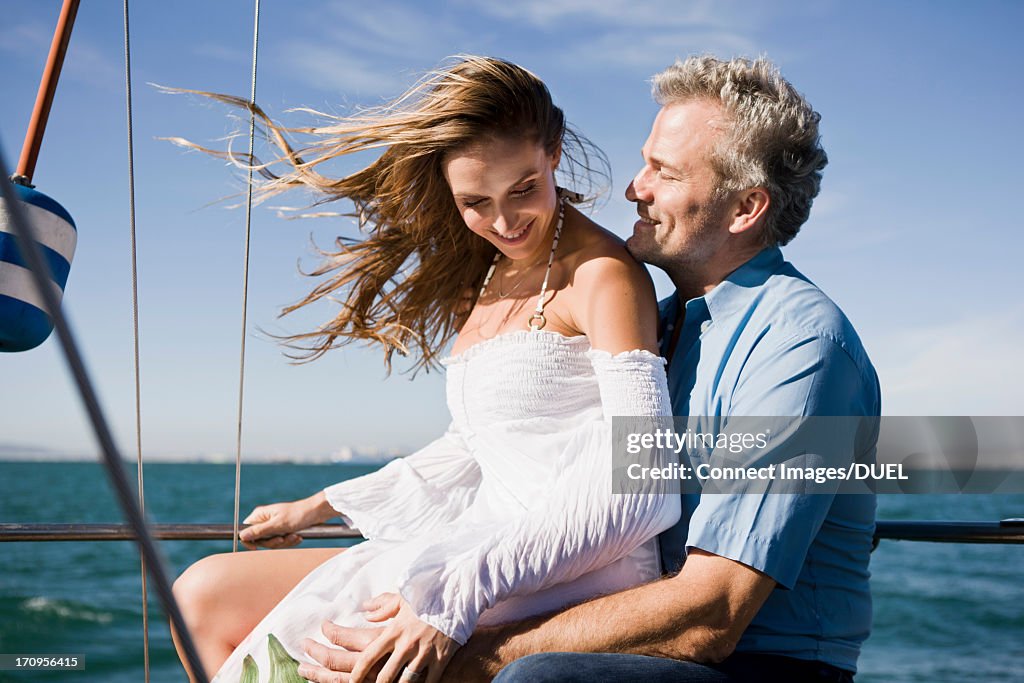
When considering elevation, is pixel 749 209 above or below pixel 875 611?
above

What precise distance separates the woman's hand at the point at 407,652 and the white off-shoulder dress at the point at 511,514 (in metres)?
0.02

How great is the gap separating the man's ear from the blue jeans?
2.81ft

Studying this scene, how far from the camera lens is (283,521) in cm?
231

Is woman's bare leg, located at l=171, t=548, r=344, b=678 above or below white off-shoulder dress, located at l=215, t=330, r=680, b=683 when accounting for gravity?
below

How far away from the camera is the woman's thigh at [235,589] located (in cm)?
193

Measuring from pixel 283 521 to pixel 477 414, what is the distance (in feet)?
2.01

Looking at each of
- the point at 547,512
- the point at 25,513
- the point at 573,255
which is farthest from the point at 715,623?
the point at 25,513

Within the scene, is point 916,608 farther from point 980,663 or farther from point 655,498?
point 655,498

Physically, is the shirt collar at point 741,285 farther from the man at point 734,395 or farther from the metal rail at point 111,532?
the metal rail at point 111,532

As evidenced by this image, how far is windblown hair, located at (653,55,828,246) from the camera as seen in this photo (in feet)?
6.66

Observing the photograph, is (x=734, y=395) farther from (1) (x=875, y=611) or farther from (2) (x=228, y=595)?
(1) (x=875, y=611)

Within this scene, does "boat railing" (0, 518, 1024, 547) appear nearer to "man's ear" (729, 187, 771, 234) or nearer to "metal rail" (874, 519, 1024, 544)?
"metal rail" (874, 519, 1024, 544)

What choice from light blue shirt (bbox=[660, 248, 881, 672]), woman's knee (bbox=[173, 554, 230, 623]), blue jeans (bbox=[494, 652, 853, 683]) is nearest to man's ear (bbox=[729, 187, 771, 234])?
light blue shirt (bbox=[660, 248, 881, 672])

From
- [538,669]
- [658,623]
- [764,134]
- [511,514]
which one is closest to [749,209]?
[764,134]
